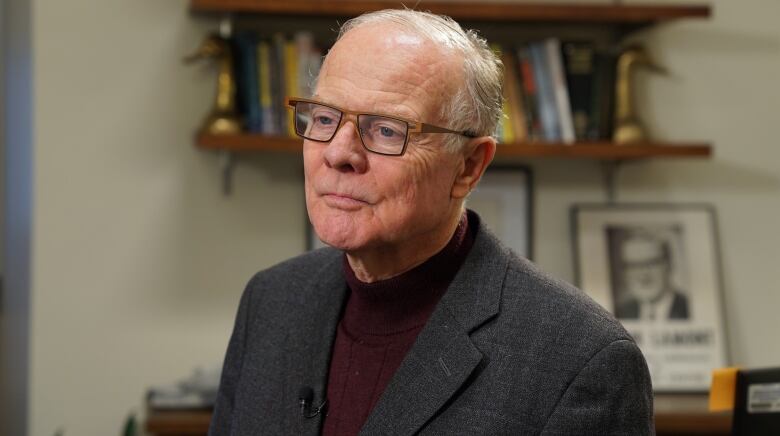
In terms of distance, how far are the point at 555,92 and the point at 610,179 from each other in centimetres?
36

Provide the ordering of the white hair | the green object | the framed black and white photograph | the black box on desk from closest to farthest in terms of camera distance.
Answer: the white hair → the black box on desk → the green object → the framed black and white photograph

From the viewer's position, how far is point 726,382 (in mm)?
1629

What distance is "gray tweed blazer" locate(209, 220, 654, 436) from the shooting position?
51.5 inches

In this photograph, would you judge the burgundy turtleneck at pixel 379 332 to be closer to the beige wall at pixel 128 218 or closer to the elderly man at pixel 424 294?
the elderly man at pixel 424 294

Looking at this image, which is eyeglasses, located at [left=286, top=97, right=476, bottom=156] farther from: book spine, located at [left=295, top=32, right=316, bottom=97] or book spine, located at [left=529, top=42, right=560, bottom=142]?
book spine, located at [left=529, top=42, right=560, bottom=142]

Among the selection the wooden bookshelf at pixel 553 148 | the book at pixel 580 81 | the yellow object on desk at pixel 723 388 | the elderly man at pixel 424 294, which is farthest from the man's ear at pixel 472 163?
the book at pixel 580 81

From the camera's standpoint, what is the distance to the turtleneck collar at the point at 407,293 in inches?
58.1

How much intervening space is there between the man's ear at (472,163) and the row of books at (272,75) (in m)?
1.52

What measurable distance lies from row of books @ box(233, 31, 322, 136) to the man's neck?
4.94ft

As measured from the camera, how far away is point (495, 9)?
2945 mm

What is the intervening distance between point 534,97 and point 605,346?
1.80 m

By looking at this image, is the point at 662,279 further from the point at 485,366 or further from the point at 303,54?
the point at 485,366

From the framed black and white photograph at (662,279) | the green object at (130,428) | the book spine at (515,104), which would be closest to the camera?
the green object at (130,428)

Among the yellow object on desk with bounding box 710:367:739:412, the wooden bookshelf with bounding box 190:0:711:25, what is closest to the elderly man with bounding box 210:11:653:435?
the yellow object on desk with bounding box 710:367:739:412
